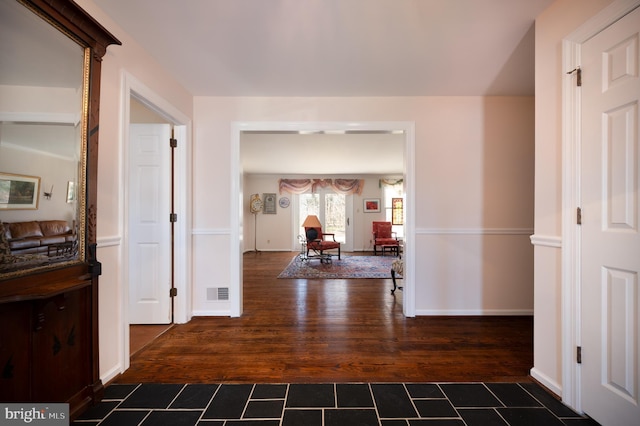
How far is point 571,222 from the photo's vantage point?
1381mm

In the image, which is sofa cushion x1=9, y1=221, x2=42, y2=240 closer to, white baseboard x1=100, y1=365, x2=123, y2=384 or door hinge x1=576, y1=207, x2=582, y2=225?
white baseboard x1=100, y1=365, x2=123, y2=384

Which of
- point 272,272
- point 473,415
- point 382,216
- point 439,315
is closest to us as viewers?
point 473,415

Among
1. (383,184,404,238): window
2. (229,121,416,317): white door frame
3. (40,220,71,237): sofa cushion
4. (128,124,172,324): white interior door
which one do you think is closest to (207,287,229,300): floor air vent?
(229,121,416,317): white door frame

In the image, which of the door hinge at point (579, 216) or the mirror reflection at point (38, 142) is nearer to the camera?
the mirror reflection at point (38, 142)

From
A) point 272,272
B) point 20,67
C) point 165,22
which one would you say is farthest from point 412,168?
point 272,272

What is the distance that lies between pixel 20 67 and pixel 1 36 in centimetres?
11

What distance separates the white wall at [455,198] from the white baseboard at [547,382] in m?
1.02

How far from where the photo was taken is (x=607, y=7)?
1219 mm

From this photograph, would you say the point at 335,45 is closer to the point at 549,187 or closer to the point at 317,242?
the point at 549,187

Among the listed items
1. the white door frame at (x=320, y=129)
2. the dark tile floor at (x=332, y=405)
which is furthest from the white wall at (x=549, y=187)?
the white door frame at (x=320, y=129)

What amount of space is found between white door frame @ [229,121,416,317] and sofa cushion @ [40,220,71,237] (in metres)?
1.41

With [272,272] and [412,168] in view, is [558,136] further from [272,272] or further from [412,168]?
[272,272]

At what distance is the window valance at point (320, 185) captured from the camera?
7.68 m

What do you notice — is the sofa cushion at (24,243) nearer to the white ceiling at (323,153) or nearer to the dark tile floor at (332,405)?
the dark tile floor at (332,405)
